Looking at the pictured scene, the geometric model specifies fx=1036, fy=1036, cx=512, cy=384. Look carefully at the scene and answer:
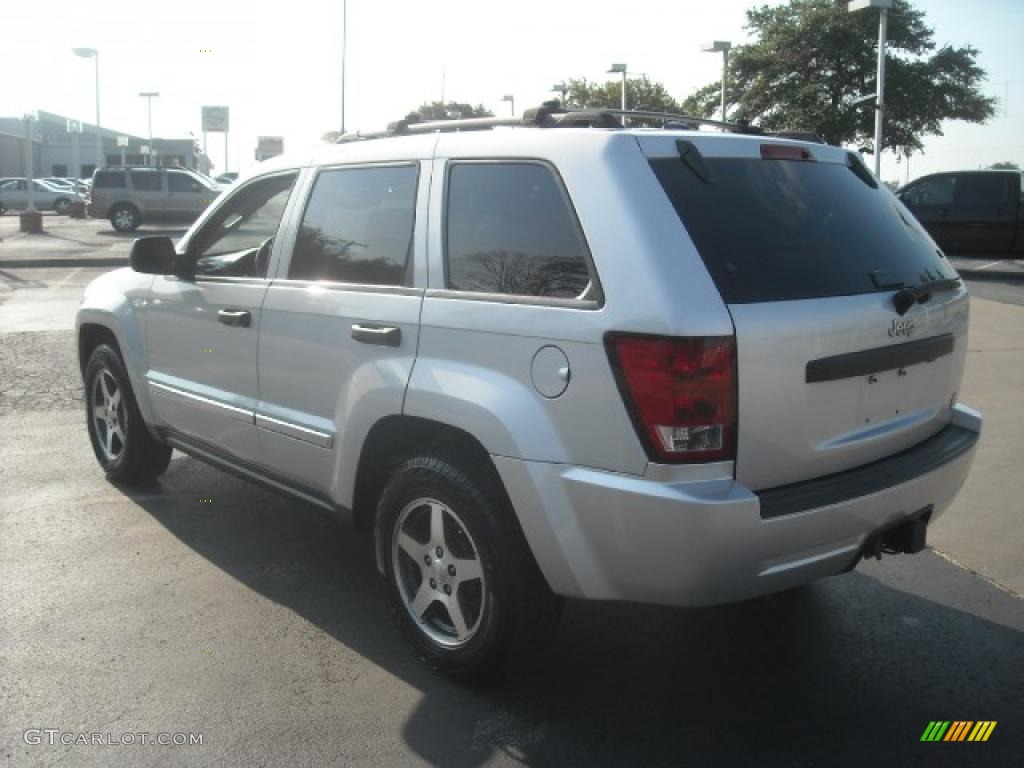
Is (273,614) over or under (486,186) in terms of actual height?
under

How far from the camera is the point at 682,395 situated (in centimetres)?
287

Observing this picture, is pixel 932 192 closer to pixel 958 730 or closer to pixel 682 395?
pixel 958 730

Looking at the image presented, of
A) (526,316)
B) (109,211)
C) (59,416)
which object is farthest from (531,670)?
(109,211)

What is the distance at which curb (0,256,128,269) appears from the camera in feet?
66.5

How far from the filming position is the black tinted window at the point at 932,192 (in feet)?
65.3

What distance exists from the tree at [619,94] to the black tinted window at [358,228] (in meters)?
51.8

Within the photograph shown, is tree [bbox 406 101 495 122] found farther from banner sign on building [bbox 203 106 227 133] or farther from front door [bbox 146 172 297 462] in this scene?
banner sign on building [bbox 203 106 227 133]

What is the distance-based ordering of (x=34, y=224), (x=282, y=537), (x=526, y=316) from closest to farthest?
(x=526, y=316) < (x=282, y=537) < (x=34, y=224)

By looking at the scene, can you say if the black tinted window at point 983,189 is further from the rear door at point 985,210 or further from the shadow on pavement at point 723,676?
the shadow on pavement at point 723,676

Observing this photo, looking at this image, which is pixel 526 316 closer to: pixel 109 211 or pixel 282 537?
pixel 282 537

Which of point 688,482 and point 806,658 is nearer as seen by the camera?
point 688,482

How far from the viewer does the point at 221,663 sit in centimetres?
369

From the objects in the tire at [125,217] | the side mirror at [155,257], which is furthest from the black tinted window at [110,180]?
the side mirror at [155,257]

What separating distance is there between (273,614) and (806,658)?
2.06 meters
